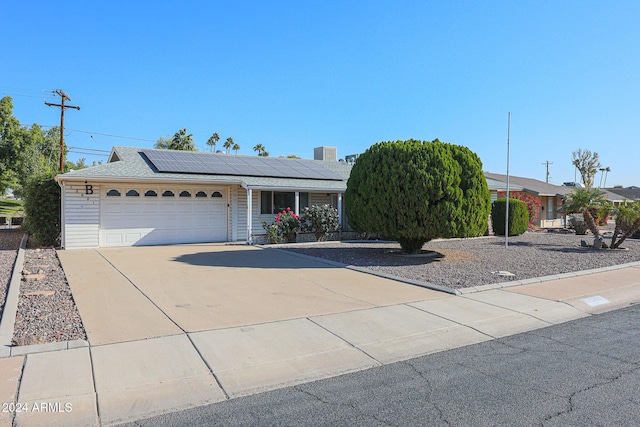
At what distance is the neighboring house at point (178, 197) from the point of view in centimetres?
1490

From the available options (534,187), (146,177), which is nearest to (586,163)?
(534,187)

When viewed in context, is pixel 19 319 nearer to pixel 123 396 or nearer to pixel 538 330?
pixel 123 396

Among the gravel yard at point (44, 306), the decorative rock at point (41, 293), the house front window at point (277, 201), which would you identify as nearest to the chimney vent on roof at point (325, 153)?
the house front window at point (277, 201)

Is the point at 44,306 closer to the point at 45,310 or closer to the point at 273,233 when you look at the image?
the point at 45,310

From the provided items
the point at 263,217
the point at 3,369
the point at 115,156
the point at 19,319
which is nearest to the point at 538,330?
the point at 3,369

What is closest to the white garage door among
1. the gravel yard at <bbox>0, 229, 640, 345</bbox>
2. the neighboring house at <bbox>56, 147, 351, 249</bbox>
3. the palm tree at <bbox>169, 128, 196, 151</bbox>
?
the neighboring house at <bbox>56, 147, 351, 249</bbox>

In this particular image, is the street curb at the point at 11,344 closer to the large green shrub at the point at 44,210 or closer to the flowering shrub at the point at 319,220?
the large green shrub at the point at 44,210

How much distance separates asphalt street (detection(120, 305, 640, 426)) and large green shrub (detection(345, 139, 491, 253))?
6.49 m

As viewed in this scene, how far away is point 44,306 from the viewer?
266 inches

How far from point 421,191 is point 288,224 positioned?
7.08 metres

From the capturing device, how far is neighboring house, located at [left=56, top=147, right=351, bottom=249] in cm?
1490

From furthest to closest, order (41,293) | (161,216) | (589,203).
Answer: (161,216)
(589,203)
(41,293)

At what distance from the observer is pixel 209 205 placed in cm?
1755

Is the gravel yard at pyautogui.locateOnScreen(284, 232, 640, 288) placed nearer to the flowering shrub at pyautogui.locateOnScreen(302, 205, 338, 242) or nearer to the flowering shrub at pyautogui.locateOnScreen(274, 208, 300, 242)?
the flowering shrub at pyautogui.locateOnScreen(302, 205, 338, 242)
